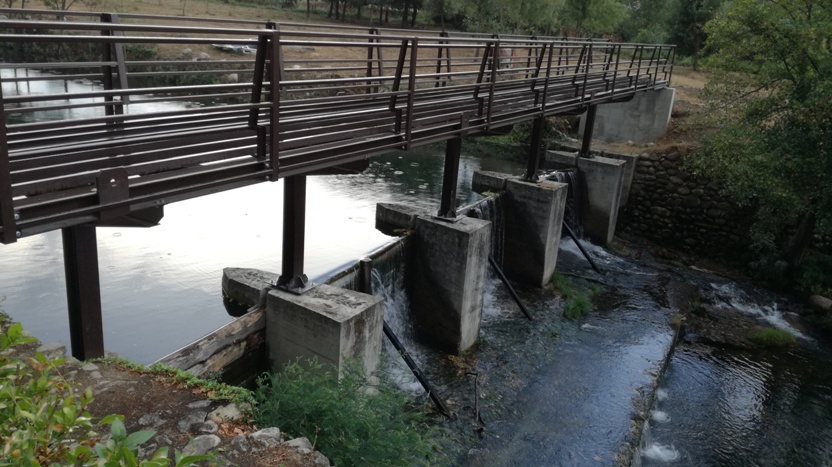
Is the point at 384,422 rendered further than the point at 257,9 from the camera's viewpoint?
No

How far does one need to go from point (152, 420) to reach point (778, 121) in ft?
54.2

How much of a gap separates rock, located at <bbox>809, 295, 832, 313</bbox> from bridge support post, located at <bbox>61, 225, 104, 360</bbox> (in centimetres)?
1633

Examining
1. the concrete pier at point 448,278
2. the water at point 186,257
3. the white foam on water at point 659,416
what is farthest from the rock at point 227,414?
the white foam on water at point 659,416

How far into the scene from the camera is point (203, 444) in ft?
15.5

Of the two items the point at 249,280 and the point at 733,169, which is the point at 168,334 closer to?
the point at 249,280

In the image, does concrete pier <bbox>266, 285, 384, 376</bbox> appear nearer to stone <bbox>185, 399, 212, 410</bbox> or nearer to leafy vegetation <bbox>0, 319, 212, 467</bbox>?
stone <bbox>185, 399, 212, 410</bbox>

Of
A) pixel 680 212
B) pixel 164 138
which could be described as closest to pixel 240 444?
pixel 164 138

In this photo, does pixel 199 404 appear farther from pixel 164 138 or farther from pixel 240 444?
pixel 164 138

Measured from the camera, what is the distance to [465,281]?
462 inches

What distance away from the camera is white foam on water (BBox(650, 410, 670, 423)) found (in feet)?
36.4

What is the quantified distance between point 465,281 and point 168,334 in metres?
5.27

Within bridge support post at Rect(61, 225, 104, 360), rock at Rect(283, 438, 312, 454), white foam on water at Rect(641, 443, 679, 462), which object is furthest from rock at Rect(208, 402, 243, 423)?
white foam on water at Rect(641, 443, 679, 462)

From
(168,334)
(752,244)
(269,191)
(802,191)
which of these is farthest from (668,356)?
(269,191)

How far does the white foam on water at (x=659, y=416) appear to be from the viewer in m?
11.1
